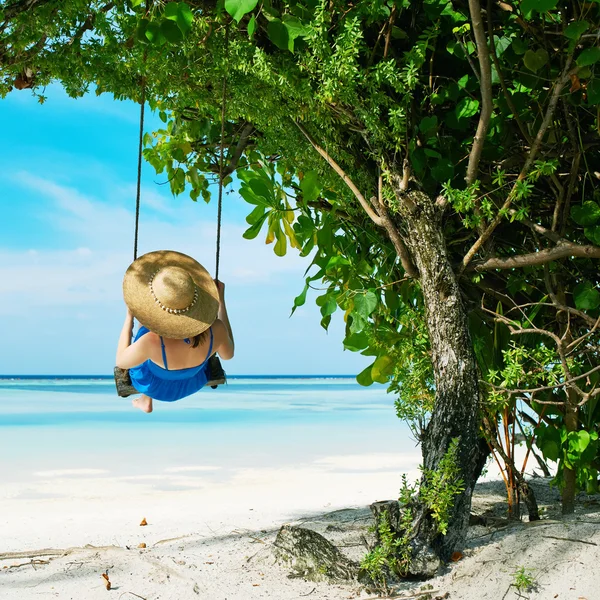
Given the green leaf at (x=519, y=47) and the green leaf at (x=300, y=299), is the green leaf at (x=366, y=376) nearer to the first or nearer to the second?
the green leaf at (x=300, y=299)

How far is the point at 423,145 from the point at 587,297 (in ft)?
3.20

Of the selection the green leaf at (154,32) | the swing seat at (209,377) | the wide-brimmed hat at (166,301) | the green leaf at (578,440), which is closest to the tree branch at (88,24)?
the green leaf at (154,32)

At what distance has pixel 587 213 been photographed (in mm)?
2703

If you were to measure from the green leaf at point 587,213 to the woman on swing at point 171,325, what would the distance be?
5.07 ft

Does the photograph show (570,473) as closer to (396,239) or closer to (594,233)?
(594,233)

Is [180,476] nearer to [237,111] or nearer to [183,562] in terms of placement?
[183,562]

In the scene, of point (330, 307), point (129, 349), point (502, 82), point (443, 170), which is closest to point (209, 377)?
point (129, 349)

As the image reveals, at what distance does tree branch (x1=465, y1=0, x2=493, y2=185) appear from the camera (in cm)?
222

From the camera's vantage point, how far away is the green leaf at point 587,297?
279 cm

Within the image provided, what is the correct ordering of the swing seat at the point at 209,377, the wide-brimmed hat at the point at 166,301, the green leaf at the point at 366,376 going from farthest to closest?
the green leaf at the point at 366,376
the swing seat at the point at 209,377
the wide-brimmed hat at the point at 166,301

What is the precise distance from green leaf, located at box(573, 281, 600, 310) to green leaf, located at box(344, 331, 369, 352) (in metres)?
1.03

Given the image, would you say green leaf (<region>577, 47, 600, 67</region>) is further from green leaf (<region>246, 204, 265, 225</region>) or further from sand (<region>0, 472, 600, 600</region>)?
sand (<region>0, 472, 600, 600</region>)

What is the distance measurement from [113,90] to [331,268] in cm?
143

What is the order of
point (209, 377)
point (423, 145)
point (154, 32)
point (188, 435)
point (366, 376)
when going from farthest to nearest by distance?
point (188, 435)
point (366, 376)
point (209, 377)
point (423, 145)
point (154, 32)
